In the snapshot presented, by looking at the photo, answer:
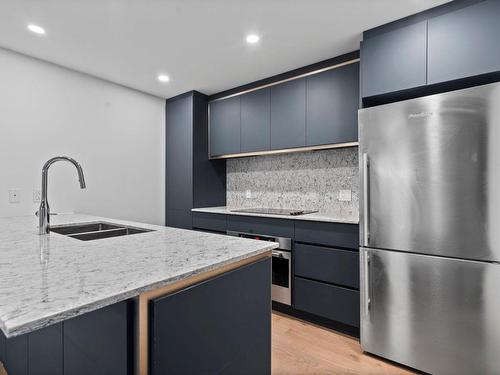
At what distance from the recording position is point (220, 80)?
3.04 m

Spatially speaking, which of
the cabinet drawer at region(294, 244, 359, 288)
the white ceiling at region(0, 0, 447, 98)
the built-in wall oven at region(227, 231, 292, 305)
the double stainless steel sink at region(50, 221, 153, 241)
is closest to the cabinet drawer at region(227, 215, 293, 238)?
the built-in wall oven at region(227, 231, 292, 305)

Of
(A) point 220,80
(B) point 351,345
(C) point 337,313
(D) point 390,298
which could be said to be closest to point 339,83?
(A) point 220,80

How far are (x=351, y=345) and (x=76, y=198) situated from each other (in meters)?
2.81

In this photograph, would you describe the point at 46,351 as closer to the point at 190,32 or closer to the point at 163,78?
the point at 190,32

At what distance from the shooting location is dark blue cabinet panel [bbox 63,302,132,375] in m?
0.74

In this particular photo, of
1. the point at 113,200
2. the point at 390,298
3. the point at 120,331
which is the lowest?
the point at 390,298

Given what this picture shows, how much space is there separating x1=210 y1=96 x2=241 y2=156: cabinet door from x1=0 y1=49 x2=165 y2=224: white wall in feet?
2.32

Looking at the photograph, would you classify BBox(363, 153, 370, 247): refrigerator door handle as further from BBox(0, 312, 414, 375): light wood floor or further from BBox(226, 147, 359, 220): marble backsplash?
BBox(0, 312, 414, 375): light wood floor

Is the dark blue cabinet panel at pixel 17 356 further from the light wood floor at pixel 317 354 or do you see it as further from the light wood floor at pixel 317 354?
the light wood floor at pixel 317 354

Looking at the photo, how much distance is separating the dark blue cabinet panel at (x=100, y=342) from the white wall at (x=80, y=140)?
210cm

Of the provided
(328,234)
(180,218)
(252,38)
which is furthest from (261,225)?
(252,38)

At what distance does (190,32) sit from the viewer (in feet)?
6.88

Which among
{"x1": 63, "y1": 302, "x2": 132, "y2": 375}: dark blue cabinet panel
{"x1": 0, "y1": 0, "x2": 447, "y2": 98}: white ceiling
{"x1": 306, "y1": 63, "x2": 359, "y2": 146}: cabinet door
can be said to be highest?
{"x1": 0, "y1": 0, "x2": 447, "y2": 98}: white ceiling

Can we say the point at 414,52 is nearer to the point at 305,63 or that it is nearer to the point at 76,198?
the point at 305,63
